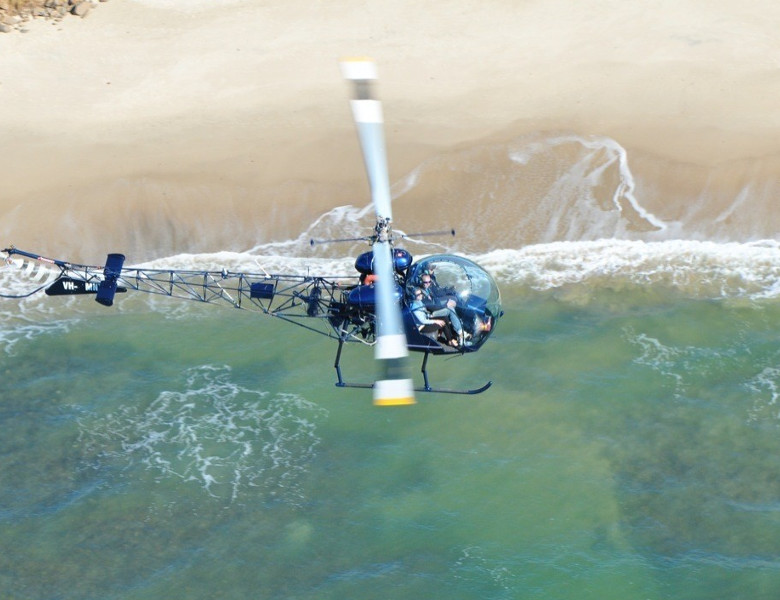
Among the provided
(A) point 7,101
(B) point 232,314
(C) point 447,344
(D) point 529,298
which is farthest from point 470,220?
(A) point 7,101

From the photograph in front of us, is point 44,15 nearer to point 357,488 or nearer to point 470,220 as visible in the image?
point 470,220

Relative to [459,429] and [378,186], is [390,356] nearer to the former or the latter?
[378,186]

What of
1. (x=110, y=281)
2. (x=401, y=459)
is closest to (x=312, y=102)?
(x=110, y=281)

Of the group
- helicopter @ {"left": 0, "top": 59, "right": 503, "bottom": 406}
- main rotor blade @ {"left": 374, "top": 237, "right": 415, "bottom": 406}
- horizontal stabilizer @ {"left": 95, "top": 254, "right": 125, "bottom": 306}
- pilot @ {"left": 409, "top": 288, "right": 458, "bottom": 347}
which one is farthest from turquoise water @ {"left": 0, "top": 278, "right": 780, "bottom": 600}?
main rotor blade @ {"left": 374, "top": 237, "right": 415, "bottom": 406}

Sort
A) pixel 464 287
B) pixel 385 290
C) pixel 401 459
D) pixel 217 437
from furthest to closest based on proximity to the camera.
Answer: pixel 217 437, pixel 401 459, pixel 464 287, pixel 385 290

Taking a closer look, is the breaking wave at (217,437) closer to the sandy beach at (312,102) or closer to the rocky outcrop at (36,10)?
the sandy beach at (312,102)

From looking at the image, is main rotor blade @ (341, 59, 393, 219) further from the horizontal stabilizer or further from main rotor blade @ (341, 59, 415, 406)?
the horizontal stabilizer
